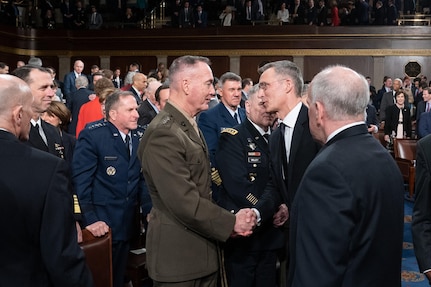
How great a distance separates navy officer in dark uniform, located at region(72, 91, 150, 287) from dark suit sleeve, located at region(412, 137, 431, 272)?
1.87 meters

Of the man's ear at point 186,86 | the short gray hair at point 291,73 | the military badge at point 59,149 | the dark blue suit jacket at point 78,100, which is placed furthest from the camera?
the dark blue suit jacket at point 78,100

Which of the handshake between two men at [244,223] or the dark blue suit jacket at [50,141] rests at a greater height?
the dark blue suit jacket at [50,141]

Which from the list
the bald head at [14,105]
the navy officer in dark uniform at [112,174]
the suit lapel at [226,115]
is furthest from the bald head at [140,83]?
the bald head at [14,105]

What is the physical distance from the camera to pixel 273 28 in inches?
648

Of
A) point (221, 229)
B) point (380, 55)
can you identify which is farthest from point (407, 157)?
point (380, 55)

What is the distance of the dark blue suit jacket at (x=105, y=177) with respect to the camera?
12.5 ft

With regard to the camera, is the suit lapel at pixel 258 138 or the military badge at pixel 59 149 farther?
the suit lapel at pixel 258 138

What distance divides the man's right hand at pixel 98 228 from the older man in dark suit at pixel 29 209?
1.16 m

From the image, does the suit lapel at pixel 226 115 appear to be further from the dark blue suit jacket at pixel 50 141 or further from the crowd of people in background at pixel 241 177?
the dark blue suit jacket at pixel 50 141

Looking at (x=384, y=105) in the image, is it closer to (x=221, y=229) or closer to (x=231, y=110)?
(x=231, y=110)

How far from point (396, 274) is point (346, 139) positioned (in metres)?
0.53

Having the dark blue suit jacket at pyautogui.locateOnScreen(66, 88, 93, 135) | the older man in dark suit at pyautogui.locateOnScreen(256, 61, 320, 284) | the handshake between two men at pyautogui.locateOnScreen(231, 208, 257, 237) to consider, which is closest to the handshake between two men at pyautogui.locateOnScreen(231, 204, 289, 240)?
the handshake between two men at pyautogui.locateOnScreen(231, 208, 257, 237)

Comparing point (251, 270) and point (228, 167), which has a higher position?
point (228, 167)

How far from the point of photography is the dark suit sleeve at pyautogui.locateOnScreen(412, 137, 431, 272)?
2.73 metres
